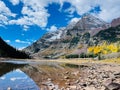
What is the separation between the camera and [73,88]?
2441cm

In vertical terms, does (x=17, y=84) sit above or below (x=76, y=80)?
below

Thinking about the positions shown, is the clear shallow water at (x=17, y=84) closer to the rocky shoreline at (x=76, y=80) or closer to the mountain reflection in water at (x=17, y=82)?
the mountain reflection in water at (x=17, y=82)

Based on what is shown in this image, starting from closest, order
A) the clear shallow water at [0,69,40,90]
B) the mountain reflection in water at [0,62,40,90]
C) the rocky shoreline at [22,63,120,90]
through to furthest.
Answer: the rocky shoreline at [22,63,120,90] → the clear shallow water at [0,69,40,90] → the mountain reflection in water at [0,62,40,90]

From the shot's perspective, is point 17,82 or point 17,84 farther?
point 17,82

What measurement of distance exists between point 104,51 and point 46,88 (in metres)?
177

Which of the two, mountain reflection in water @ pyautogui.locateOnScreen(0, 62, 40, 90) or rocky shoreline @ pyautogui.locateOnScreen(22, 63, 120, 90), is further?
→ mountain reflection in water @ pyautogui.locateOnScreen(0, 62, 40, 90)

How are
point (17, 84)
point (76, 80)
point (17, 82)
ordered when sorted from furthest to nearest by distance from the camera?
point (76, 80) → point (17, 82) → point (17, 84)

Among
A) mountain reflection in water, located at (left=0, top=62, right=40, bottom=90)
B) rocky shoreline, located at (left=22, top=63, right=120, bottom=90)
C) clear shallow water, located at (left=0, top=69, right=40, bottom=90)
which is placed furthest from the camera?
mountain reflection in water, located at (left=0, top=62, right=40, bottom=90)

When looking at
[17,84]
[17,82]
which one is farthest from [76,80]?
[17,84]

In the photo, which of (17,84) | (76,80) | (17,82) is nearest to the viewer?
(17,84)

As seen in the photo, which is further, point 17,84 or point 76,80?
point 76,80

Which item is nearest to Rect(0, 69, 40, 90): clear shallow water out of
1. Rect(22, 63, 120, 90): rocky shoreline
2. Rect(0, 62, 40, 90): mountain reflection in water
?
Rect(0, 62, 40, 90): mountain reflection in water

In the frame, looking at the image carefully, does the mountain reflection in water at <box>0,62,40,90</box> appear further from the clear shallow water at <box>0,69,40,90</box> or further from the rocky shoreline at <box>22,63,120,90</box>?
the rocky shoreline at <box>22,63,120,90</box>

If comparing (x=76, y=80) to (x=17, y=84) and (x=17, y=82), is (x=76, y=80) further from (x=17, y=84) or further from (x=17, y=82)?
(x=17, y=84)
